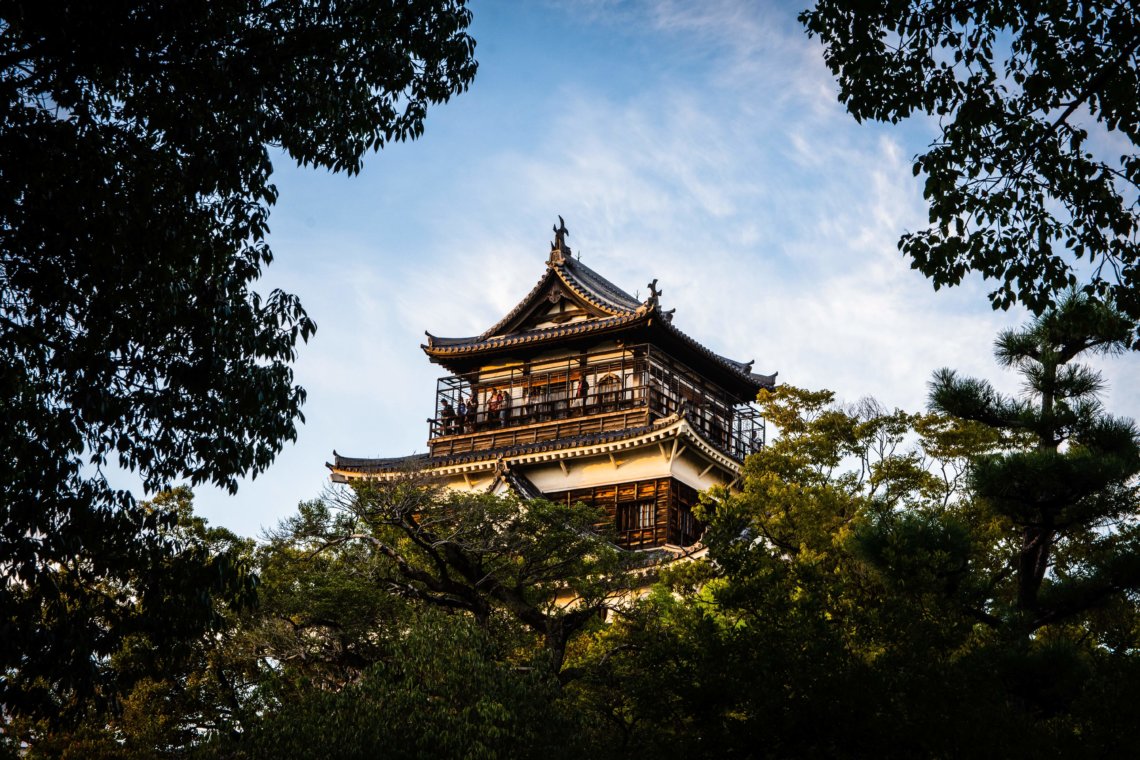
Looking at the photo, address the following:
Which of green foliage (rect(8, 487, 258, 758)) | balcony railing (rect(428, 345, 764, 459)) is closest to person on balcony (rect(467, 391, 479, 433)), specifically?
balcony railing (rect(428, 345, 764, 459))

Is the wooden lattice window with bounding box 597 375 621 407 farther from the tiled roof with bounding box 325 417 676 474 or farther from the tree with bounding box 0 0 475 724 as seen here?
the tree with bounding box 0 0 475 724

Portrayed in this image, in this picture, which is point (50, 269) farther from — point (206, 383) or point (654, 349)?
point (654, 349)

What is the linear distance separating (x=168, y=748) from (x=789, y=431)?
12.6 meters

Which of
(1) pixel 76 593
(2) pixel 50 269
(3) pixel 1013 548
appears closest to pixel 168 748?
(1) pixel 76 593

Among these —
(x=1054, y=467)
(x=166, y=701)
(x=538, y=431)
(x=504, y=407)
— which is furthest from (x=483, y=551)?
(x=504, y=407)

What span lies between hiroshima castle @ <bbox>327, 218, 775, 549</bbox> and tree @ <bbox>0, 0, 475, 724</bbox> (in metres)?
22.1

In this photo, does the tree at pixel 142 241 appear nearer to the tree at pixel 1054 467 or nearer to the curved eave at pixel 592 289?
the tree at pixel 1054 467

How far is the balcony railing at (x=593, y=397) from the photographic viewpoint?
3841 centimetres

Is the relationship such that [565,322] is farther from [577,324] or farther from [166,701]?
[166,701]

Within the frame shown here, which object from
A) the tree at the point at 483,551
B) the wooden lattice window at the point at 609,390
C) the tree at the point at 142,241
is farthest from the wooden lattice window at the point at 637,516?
the tree at the point at 142,241

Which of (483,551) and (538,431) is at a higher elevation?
(538,431)

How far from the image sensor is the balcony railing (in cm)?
3841

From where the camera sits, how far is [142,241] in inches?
440

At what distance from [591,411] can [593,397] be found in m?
0.54
